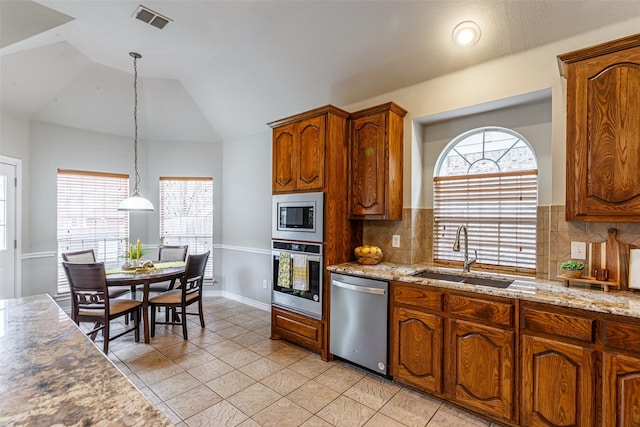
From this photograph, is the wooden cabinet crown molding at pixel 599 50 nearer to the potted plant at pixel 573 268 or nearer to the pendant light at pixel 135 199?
the potted plant at pixel 573 268

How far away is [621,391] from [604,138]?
4.86ft

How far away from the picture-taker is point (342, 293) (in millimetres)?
2949

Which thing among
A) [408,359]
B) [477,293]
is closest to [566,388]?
[477,293]

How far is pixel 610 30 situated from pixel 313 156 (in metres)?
2.41

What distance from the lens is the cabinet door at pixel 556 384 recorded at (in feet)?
5.99

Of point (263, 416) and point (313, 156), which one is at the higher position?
point (313, 156)

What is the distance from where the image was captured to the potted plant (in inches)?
86.8

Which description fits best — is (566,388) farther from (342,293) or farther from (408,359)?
(342,293)

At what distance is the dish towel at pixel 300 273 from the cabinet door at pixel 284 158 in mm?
765

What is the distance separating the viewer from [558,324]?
1922 mm

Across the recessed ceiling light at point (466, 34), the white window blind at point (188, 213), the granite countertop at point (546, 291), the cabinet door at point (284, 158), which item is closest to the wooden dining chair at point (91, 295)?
the cabinet door at point (284, 158)

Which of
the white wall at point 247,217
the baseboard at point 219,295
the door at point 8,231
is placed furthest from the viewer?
the white wall at point 247,217

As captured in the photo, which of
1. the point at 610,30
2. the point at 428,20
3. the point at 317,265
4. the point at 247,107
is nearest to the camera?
the point at 610,30

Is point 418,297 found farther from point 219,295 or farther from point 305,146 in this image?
point 219,295
